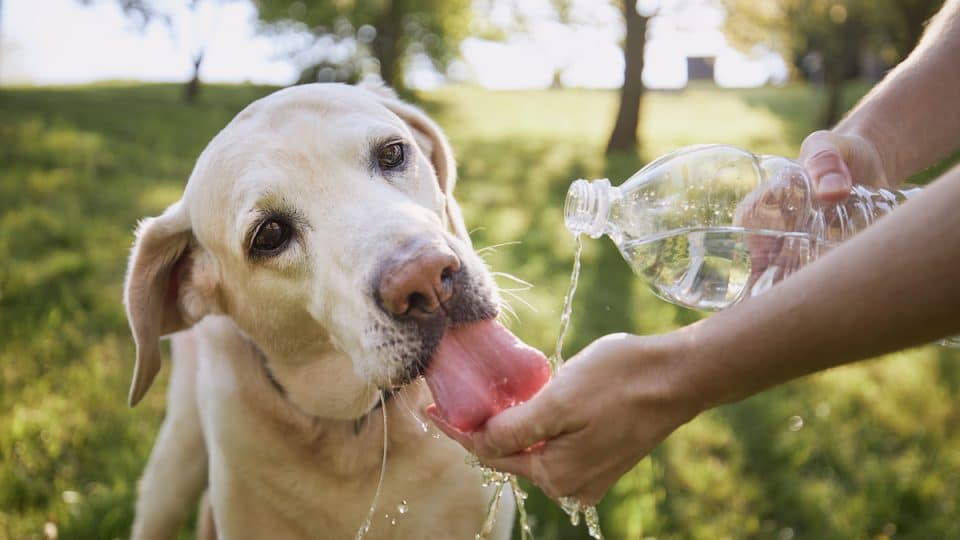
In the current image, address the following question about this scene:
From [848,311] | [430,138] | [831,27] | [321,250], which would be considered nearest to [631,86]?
[831,27]

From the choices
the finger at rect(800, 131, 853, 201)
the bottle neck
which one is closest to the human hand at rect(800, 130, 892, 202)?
the finger at rect(800, 131, 853, 201)

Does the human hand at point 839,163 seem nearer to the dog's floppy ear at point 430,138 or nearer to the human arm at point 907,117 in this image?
the human arm at point 907,117

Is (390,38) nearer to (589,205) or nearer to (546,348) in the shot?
(546,348)

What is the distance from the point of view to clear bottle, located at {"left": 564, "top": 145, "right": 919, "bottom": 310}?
2.45 metres

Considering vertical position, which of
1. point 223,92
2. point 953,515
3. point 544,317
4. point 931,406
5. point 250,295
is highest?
point 250,295

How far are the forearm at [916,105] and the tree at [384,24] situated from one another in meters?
17.7

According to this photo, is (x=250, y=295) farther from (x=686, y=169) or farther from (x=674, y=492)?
(x=674, y=492)

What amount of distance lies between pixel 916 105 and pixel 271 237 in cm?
193

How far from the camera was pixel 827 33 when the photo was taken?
19.2 m

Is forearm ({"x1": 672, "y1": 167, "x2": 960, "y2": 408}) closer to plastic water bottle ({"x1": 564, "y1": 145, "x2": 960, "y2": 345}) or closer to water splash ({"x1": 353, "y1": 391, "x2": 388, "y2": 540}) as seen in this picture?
plastic water bottle ({"x1": 564, "y1": 145, "x2": 960, "y2": 345})

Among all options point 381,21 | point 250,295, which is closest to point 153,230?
point 250,295

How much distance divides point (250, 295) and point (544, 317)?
334 cm

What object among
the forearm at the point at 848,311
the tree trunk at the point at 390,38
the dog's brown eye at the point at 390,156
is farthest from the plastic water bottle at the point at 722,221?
the tree trunk at the point at 390,38

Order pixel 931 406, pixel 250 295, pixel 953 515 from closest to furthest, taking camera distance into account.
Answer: pixel 250 295, pixel 953 515, pixel 931 406
